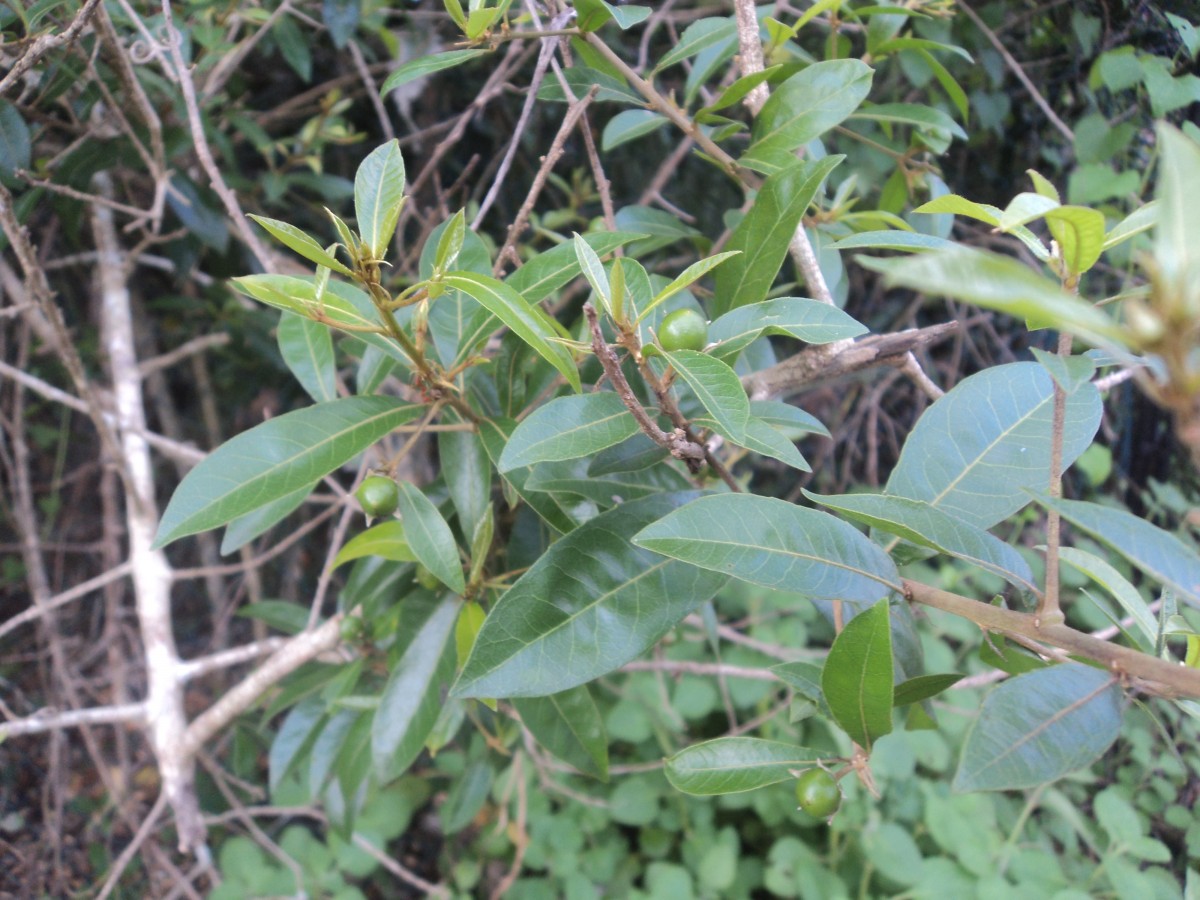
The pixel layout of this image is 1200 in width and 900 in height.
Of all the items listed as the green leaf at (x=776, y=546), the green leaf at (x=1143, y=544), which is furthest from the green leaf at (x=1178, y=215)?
the green leaf at (x=776, y=546)

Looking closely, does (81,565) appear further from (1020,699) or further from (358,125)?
(1020,699)

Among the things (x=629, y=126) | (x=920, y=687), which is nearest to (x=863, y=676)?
(x=920, y=687)

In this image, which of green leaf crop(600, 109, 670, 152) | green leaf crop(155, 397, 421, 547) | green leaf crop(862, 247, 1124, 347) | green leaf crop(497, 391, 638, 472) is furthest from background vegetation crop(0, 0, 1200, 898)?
green leaf crop(862, 247, 1124, 347)

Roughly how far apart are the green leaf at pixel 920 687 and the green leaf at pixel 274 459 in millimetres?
545

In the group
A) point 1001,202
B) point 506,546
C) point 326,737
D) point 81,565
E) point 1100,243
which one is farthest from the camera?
point 81,565

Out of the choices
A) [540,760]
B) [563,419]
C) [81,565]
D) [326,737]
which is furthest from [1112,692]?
[81,565]

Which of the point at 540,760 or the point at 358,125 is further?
the point at 358,125

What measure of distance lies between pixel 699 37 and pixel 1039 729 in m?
0.85

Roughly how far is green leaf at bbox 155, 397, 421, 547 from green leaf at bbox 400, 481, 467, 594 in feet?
0.25

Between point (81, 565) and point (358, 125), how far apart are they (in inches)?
69.4

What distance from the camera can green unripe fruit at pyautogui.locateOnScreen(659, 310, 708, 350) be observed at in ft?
1.95

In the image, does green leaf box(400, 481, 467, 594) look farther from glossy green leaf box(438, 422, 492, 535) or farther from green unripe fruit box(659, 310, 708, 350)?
green unripe fruit box(659, 310, 708, 350)

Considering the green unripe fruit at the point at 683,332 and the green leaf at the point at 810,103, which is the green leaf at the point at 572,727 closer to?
the green unripe fruit at the point at 683,332

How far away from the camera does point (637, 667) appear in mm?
1405
